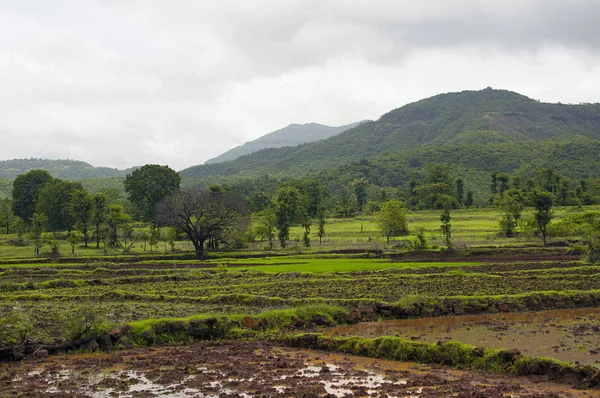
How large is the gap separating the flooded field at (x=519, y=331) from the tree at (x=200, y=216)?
38.6 metres

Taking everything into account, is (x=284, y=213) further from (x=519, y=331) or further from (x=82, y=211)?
(x=519, y=331)

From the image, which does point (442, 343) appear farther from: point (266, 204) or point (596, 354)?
point (266, 204)

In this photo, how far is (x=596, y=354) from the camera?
58.7 ft

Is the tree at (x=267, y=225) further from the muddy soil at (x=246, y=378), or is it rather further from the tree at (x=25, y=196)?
the muddy soil at (x=246, y=378)

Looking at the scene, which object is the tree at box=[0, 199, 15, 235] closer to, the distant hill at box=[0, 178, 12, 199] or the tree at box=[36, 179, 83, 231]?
the tree at box=[36, 179, 83, 231]

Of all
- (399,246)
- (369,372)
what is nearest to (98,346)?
(369,372)

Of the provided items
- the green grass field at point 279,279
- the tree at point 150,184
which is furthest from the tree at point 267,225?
the tree at point 150,184

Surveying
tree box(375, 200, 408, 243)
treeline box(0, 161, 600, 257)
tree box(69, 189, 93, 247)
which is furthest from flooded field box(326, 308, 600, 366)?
tree box(69, 189, 93, 247)

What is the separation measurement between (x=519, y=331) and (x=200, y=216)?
44.5 metres

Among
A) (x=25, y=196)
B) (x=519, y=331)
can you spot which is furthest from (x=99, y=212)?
(x=519, y=331)

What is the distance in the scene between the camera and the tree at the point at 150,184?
308ft

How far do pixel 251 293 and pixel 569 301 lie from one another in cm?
1645

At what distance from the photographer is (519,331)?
22172 mm

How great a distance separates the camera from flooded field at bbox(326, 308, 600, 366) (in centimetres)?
1881
